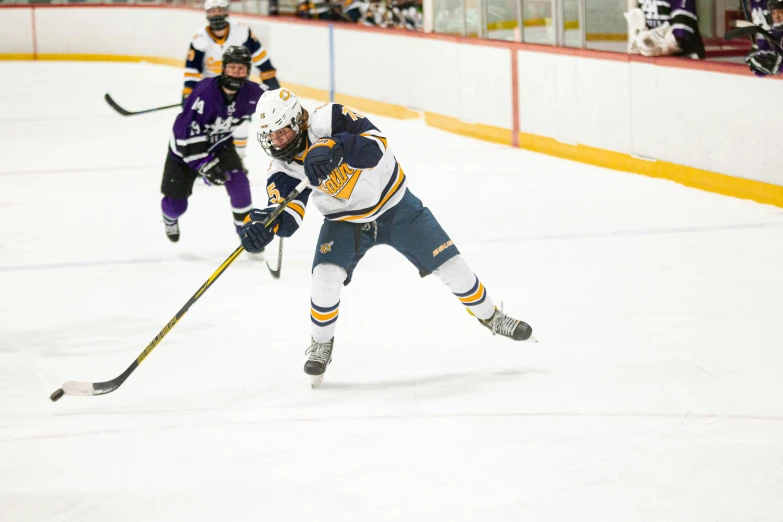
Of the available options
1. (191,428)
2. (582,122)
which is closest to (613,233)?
(582,122)

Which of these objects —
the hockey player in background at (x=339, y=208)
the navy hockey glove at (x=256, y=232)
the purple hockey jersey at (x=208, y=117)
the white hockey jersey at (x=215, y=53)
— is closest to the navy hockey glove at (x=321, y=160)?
the hockey player in background at (x=339, y=208)

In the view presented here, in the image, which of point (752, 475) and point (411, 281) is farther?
point (411, 281)

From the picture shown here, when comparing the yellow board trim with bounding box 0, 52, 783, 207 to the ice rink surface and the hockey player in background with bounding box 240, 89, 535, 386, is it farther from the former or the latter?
the hockey player in background with bounding box 240, 89, 535, 386

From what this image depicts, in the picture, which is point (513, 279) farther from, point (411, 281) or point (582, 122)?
point (582, 122)

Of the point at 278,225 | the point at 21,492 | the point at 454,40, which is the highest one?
the point at 454,40

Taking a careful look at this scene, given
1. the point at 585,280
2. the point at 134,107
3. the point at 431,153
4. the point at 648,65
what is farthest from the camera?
the point at 134,107

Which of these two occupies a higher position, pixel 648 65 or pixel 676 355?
pixel 648 65

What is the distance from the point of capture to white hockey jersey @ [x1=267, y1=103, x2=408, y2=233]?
11.5 feet

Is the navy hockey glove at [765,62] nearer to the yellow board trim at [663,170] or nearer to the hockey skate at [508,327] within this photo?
the yellow board trim at [663,170]

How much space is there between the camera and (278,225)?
12.0 feet

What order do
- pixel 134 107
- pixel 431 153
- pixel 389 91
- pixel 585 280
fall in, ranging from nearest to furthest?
pixel 585 280 → pixel 431 153 → pixel 389 91 → pixel 134 107

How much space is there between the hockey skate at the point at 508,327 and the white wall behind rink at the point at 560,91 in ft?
9.15

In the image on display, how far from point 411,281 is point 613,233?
1265 millimetres

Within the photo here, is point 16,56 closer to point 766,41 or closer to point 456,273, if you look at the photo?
point 766,41
